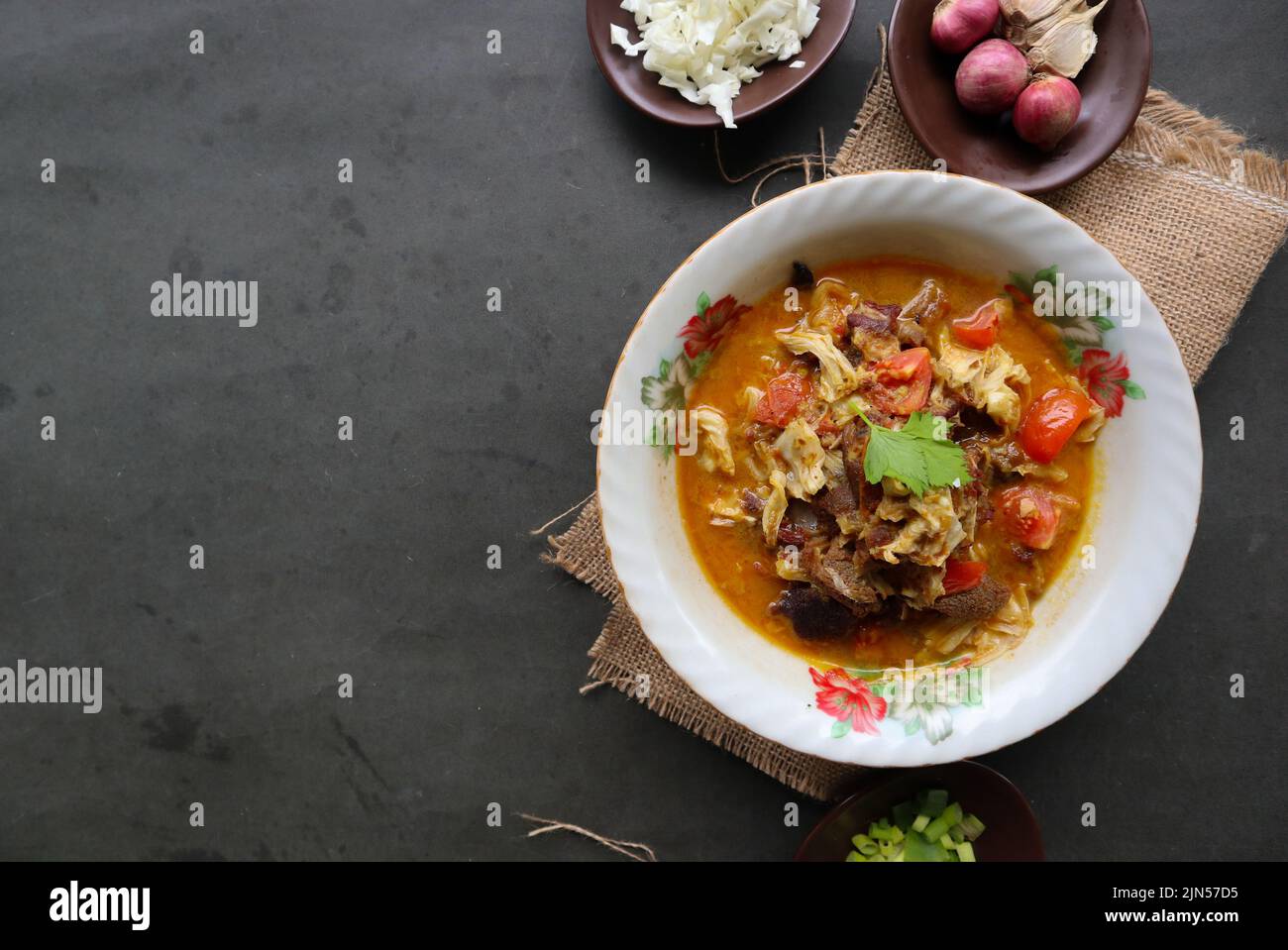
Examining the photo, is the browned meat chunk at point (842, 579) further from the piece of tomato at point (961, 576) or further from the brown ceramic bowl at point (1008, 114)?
the brown ceramic bowl at point (1008, 114)

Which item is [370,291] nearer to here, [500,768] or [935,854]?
[500,768]

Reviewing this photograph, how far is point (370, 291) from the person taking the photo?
146 inches

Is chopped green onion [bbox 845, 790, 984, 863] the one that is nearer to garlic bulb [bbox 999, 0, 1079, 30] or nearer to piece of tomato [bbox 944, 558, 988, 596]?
piece of tomato [bbox 944, 558, 988, 596]

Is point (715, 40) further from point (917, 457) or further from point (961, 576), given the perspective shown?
point (961, 576)

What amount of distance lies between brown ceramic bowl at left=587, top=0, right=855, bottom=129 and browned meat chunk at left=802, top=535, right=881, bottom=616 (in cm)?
166

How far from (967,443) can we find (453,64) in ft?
8.29

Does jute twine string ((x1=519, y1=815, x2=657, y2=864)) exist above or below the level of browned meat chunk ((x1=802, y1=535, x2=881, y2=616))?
below

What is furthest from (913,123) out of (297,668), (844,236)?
(297,668)

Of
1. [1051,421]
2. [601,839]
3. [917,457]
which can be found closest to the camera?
[917,457]

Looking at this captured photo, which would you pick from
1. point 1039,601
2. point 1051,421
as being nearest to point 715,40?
point 1051,421

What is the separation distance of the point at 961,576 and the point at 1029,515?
0.33 m

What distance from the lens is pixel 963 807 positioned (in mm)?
3449

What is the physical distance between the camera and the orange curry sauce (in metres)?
3.22

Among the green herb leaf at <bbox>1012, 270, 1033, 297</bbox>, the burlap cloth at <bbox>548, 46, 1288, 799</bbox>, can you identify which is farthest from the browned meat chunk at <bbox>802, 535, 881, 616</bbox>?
the green herb leaf at <bbox>1012, 270, 1033, 297</bbox>
